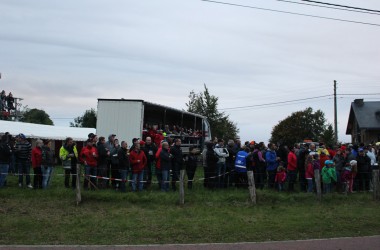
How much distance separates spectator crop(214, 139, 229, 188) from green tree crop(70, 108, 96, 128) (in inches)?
3087

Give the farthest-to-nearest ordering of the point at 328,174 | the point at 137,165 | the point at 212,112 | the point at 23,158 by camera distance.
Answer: the point at 212,112 < the point at 328,174 < the point at 23,158 < the point at 137,165

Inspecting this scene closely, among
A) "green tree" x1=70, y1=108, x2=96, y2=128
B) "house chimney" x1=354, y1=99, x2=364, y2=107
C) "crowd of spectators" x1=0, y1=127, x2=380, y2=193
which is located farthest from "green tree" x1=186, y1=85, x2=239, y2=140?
"green tree" x1=70, y1=108, x2=96, y2=128

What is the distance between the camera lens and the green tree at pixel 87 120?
301 feet

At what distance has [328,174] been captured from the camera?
582 inches

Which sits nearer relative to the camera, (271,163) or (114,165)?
(114,165)

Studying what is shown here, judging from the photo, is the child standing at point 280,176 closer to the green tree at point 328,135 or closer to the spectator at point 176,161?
the spectator at point 176,161

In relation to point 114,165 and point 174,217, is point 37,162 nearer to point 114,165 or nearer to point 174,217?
point 114,165

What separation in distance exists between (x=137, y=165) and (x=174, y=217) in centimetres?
307

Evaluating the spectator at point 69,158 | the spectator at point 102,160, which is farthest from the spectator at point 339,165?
the spectator at point 69,158

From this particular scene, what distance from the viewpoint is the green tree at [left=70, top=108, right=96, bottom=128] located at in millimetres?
91644

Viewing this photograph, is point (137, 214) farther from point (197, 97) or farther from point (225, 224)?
point (197, 97)

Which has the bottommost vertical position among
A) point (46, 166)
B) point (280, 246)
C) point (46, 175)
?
point (280, 246)

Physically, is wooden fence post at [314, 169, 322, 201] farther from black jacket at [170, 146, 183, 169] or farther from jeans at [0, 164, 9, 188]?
jeans at [0, 164, 9, 188]

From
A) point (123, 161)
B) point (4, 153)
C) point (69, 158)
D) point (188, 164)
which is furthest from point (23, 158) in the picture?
point (188, 164)
